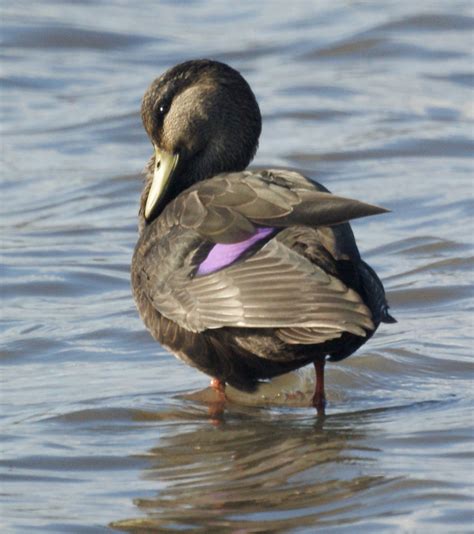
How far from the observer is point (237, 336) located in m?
5.75

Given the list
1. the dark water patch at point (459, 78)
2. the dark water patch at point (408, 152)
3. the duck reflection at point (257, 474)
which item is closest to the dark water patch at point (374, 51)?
the dark water patch at point (459, 78)

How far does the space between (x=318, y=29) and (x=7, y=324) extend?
7.47 meters

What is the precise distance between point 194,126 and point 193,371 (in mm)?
1162

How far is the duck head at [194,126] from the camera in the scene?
6.70 metres

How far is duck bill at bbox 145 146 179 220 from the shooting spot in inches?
260

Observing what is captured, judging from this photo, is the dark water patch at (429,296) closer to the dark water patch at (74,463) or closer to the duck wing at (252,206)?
the duck wing at (252,206)

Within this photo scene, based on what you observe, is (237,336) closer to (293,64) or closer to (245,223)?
(245,223)

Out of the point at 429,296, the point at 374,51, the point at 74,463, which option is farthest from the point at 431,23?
the point at 74,463

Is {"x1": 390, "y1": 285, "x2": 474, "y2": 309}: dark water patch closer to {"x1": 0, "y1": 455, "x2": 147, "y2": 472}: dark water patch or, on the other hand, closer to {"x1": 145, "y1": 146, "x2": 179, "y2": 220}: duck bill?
{"x1": 145, "y1": 146, "x2": 179, "y2": 220}: duck bill

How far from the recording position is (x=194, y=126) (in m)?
6.75

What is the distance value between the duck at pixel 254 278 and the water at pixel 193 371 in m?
0.34

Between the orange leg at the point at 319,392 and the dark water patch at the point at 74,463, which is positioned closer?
the dark water patch at the point at 74,463

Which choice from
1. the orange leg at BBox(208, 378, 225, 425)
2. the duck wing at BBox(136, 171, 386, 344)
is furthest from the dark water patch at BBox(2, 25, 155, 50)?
the duck wing at BBox(136, 171, 386, 344)

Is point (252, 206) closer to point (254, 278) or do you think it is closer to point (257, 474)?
point (254, 278)
